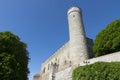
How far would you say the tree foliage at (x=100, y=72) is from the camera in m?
→ 18.5

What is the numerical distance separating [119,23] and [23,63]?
1550cm

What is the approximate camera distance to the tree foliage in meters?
18.5

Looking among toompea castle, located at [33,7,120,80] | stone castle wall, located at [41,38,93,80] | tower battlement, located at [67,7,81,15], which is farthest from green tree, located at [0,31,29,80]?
tower battlement, located at [67,7,81,15]

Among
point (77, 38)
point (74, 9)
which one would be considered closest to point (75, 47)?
point (77, 38)

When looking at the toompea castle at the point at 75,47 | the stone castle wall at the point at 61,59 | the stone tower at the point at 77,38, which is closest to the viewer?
the toompea castle at the point at 75,47

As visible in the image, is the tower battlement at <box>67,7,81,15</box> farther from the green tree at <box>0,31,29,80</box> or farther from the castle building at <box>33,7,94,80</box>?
the green tree at <box>0,31,29,80</box>

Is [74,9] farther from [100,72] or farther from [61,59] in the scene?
[100,72]

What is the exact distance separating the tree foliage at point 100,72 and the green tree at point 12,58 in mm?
6278

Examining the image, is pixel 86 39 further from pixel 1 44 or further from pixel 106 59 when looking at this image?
pixel 1 44

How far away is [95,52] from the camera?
31281 mm

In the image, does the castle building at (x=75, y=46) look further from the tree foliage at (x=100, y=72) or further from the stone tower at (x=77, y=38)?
the tree foliage at (x=100, y=72)

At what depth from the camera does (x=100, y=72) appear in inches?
760

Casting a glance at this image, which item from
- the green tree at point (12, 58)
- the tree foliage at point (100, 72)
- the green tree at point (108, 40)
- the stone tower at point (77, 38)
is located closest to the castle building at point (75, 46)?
the stone tower at point (77, 38)

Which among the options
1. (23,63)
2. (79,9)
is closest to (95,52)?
(79,9)
